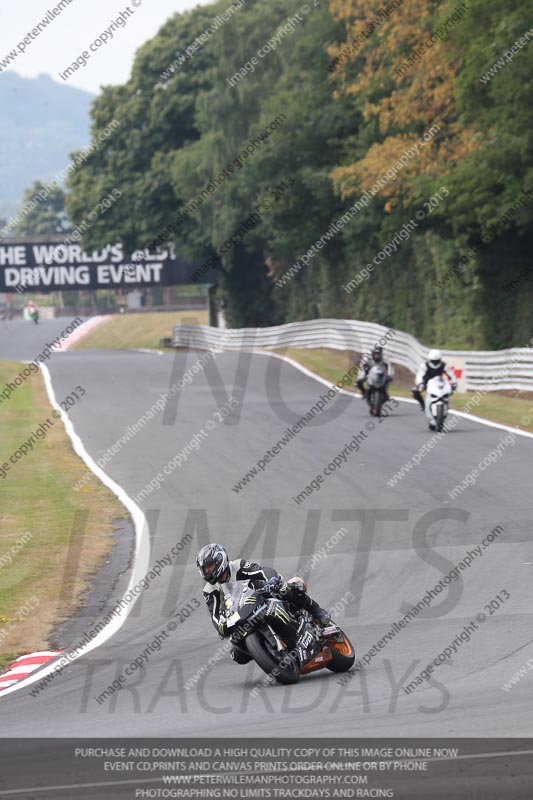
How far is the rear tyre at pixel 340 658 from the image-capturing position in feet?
27.8

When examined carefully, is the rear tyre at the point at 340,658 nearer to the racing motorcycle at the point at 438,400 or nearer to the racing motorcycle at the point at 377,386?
the racing motorcycle at the point at 438,400

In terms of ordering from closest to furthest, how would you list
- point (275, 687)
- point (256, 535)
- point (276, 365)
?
point (275, 687) < point (256, 535) < point (276, 365)

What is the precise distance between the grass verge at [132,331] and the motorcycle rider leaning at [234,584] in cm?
5606

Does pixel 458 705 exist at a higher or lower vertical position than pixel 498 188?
lower

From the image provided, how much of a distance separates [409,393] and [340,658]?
73.8ft

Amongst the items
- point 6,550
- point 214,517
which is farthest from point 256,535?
point 6,550

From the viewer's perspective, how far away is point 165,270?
63906mm

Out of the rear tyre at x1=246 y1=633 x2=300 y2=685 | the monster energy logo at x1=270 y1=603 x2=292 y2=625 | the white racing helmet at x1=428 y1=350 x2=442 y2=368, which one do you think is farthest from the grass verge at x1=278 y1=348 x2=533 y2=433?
the rear tyre at x1=246 y1=633 x2=300 y2=685

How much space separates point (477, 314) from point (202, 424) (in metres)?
14.6

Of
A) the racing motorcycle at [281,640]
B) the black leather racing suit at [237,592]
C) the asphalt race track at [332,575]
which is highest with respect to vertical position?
the black leather racing suit at [237,592]

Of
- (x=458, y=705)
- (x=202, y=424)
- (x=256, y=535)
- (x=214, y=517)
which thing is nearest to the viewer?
(x=458, y=705)

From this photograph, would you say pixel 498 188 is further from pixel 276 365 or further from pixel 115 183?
pixel 115 183

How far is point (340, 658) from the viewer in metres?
8.47

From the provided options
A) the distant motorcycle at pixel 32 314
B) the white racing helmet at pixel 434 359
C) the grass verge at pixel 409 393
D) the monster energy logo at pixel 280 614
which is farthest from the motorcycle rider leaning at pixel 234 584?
the distant motorcycle at pixel 32 314
